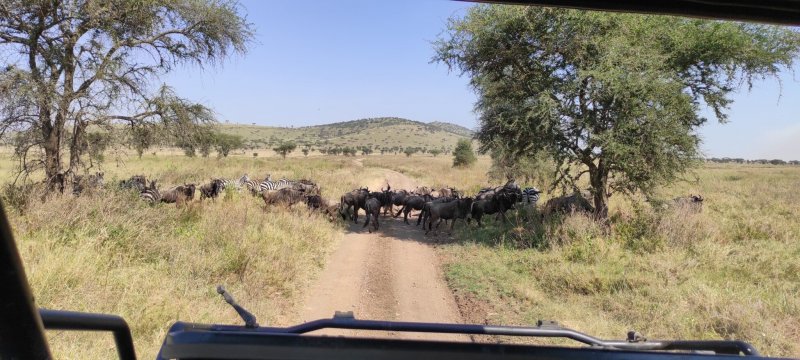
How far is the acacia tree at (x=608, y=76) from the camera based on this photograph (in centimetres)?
1217

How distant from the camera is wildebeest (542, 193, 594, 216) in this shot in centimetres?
1464

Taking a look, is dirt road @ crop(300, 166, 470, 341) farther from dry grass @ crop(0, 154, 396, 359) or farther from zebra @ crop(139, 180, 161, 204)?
zebra @ crop(139, 180, 161, 204)

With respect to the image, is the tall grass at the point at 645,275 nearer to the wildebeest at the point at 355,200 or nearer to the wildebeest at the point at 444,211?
the wildebeest at the point at 444,211

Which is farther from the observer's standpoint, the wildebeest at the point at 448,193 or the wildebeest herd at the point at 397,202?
the wildebeest at the point at 448,193

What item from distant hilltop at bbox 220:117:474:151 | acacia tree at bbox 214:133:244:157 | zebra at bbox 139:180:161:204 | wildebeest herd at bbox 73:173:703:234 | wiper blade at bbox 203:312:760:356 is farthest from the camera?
distant hilltop at bbox 220:117:474:151

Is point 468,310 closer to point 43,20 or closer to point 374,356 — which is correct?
point 374,356

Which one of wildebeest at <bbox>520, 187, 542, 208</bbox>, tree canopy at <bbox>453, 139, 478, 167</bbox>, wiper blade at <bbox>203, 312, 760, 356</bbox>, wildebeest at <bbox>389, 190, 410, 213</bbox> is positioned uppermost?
tree canopy at <bbox>453, 139, 478, 167</bbox>

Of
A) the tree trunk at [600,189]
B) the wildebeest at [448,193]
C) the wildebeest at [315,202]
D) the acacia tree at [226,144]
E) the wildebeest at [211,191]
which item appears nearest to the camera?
the tree trunk at [600,189]

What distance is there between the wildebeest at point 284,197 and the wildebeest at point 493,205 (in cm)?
643

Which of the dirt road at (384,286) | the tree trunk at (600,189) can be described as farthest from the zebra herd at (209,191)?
the tree trunk at (600,189)

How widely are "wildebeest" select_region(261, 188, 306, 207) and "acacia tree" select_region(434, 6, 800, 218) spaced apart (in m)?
7.08

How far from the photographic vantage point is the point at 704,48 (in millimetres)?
14281

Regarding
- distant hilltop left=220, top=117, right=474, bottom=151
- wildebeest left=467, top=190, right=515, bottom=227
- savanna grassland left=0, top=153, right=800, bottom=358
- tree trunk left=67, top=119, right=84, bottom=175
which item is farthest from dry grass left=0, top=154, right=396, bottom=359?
distant hilltop left=220, top=117, right=474, bottom=151

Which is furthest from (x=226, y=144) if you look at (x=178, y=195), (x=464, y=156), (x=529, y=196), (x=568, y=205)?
(x=568, y=205)
